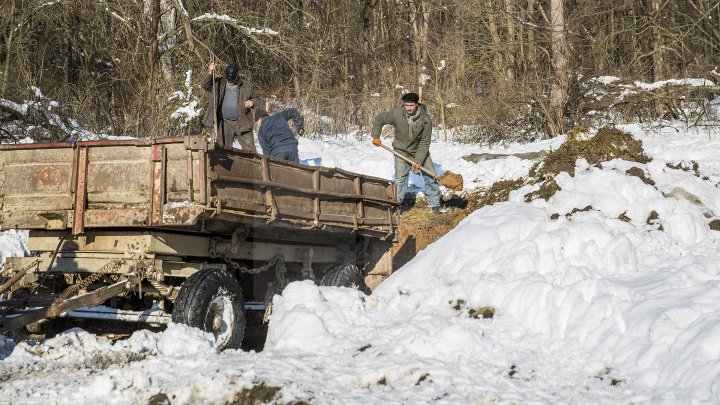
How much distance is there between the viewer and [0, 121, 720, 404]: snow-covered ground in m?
5.27

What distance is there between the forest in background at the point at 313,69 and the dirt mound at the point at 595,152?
4.35m

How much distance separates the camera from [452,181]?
536 inches

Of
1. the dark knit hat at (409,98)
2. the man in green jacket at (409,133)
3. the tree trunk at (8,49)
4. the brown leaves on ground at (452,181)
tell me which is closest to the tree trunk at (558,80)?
the brown leaves on ground at (452,181)

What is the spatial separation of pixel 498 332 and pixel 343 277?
370 centimetres

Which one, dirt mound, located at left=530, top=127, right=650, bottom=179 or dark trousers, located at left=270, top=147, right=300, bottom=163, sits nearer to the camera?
dark trousers, located at left=270, top=147, right=300, bottom=163

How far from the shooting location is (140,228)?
7352mm

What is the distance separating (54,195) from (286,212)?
2372mm

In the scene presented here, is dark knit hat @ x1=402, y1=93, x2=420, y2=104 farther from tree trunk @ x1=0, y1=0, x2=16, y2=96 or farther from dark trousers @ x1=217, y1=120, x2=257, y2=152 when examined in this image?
tree trunk @ x1=0, y1=0, x2=16, y2=96

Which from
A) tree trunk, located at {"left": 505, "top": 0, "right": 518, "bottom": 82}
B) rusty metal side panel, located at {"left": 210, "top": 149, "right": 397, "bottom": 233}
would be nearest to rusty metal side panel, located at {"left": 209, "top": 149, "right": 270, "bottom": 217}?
rusty metal side panel, located at {"left": 210, "top": 149, "right": 397, "bottom": 233}

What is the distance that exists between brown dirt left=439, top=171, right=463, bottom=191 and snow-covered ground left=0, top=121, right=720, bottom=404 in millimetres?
4176

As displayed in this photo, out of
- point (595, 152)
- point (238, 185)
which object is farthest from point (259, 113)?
point (595, 152)

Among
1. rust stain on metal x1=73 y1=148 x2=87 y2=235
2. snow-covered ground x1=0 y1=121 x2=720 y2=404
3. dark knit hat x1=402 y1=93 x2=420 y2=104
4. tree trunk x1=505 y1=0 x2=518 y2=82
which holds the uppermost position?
tree trunk x1=505 y1=0 x2=518 y2=82

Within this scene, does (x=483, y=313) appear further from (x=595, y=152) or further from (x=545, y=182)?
(x=595, y=152)

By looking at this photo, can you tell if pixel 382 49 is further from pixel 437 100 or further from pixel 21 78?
pixel 21 78
